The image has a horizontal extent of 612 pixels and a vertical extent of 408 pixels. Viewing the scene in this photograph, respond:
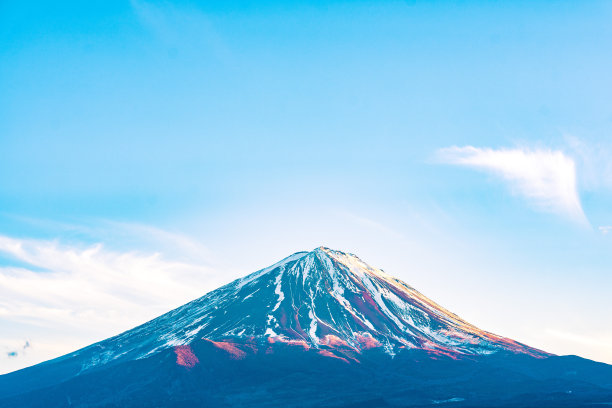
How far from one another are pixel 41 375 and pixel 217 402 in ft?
282

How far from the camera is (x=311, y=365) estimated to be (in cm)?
14362

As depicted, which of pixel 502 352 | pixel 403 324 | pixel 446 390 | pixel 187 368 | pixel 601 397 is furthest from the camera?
pixel 403 324

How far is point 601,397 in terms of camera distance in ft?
407

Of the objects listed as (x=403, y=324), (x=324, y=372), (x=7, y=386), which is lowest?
(x=7, y=386)

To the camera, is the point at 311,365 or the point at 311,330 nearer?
the point at 311,365

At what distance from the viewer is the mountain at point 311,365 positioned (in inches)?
5069

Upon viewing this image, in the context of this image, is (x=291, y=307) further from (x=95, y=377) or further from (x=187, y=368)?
(x=95, y=377)

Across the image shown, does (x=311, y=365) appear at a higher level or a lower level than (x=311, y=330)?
lower

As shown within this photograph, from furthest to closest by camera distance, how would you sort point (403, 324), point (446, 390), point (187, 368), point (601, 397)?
point (403, 324) < point (187, 368) < point (446, 390) < point (601, 397)

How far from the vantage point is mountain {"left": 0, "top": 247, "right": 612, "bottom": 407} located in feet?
422

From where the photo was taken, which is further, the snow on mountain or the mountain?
the snow on mountain

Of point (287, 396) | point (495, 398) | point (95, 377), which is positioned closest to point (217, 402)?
point (287, 396)

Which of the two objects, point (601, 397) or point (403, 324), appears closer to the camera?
point (601, 397)

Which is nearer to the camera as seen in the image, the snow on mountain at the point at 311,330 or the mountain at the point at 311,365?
the mountain at the point at 311,365
